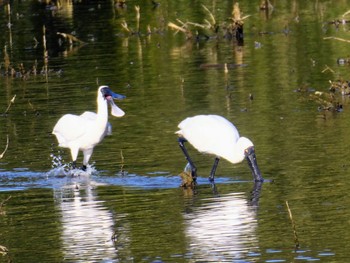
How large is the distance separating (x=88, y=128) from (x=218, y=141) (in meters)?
1.78

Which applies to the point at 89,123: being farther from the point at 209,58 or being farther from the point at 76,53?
the point at 76,53

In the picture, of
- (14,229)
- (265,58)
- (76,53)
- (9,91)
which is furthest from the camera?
(76,53)

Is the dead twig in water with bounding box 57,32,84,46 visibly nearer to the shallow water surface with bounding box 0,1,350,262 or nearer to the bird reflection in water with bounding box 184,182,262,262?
the shallow water surface with bounding box 0,1,350,262

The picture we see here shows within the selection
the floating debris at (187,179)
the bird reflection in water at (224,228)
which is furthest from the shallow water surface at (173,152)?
the floating debris at (187,179)

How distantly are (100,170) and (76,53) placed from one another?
39.2 ft

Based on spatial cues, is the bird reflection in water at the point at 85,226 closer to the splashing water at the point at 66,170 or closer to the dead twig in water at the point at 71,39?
the splashing water at the point at 66,170

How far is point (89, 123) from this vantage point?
547 inches

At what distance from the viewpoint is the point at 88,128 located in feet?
45.5

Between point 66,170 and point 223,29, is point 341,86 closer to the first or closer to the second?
point 66,170

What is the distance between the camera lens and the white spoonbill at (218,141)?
12.6 meters

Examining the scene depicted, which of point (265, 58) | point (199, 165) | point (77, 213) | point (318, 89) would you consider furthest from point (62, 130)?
point (265, 58)

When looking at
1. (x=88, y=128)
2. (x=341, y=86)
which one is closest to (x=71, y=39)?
(x=341, y=86)

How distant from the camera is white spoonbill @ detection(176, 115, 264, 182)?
12.6m

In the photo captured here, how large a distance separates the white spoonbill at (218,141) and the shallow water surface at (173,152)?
0.24 meters
